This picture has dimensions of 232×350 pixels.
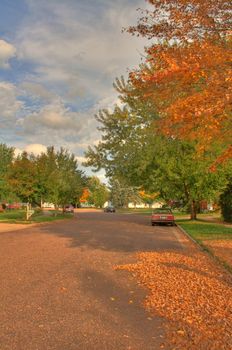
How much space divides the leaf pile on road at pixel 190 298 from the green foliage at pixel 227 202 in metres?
22.6

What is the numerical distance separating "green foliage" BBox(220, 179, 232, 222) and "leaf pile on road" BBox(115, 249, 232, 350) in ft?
74.0

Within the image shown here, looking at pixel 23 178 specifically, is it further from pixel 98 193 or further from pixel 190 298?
pixel 98 193

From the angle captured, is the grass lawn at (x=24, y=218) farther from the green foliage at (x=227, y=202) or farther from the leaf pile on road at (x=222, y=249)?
the leaf pile on road at (x=222, y=249)

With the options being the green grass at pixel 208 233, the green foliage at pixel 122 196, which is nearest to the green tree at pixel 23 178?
the green grass at pixel 208 233

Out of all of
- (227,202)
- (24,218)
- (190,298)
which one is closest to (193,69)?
(190,298)

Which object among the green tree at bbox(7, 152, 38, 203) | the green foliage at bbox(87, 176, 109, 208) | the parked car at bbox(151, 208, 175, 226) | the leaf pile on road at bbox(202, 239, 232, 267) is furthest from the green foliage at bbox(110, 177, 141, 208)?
the leaf pile on road at bbox(202, 239, 232, 267)

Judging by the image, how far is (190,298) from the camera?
732 centimetres

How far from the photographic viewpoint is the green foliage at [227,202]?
33750 mm

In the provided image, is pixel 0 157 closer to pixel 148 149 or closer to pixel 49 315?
pixel 148 149

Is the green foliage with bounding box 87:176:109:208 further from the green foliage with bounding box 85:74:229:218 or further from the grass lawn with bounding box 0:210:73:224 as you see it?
the green foliage with bounding box 85:74:229:218

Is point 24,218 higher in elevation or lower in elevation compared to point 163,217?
higher

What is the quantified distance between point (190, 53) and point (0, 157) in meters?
78.7

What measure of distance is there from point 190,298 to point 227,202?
2810cm

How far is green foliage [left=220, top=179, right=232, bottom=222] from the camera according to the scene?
111 ft
